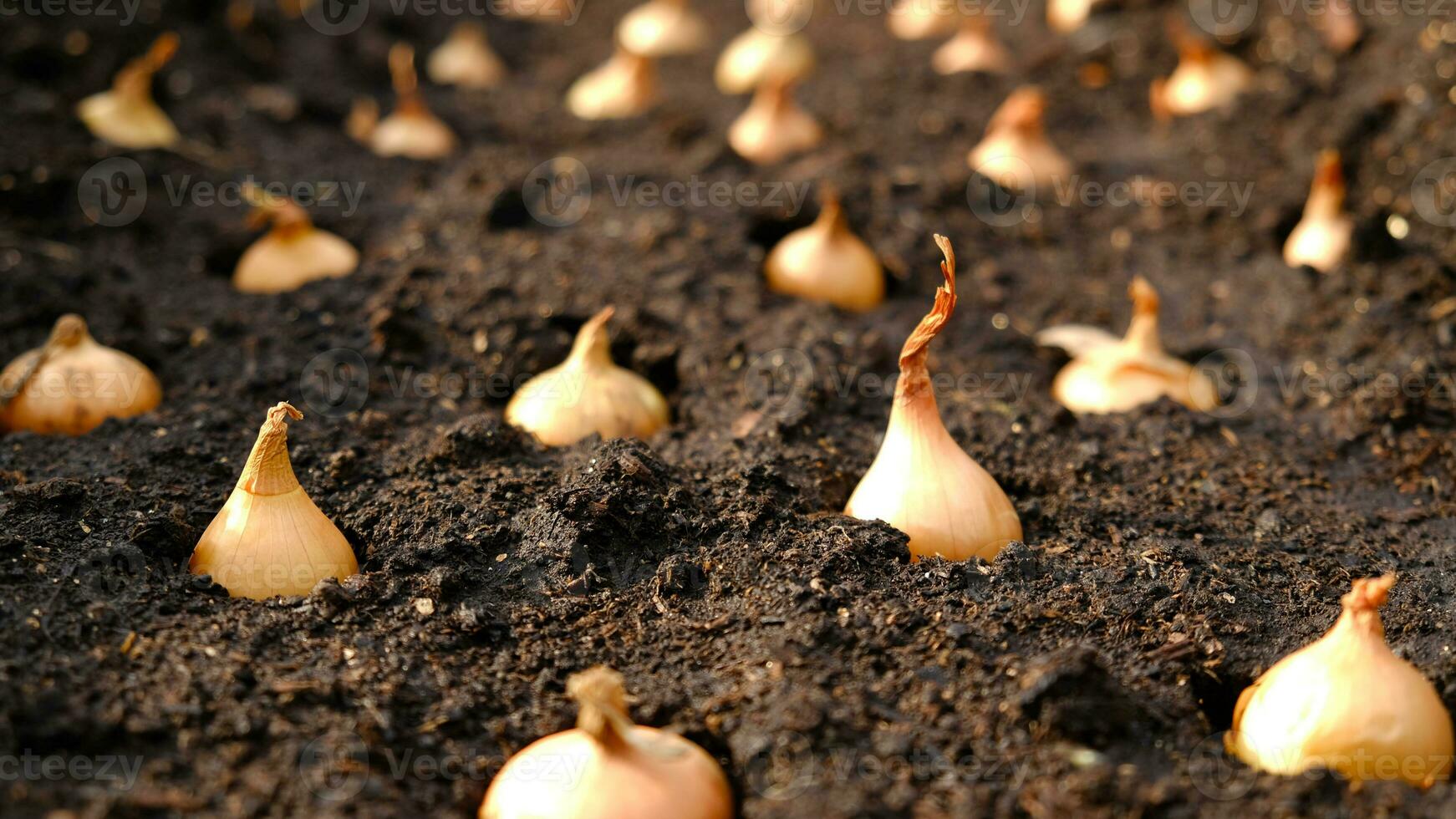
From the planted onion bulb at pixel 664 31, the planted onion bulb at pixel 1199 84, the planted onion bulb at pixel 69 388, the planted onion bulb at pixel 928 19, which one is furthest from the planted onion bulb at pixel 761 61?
the planted onion bulb at pixel 69 388

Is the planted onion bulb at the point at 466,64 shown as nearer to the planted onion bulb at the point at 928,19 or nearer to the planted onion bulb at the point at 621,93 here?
the planted onion bulb at the point at 621,93

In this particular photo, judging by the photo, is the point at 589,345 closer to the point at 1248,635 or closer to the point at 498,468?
the point at 498,468

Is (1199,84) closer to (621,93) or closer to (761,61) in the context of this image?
(761,61)

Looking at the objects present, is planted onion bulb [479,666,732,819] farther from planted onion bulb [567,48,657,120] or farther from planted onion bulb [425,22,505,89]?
planted onion bulb [425,22,505,89]

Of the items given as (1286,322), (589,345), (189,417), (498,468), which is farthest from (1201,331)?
(189,417)

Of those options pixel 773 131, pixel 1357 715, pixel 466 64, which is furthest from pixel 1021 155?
pixel 1357 715

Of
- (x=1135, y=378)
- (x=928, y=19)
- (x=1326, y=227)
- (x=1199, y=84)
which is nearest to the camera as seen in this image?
(x=1135, y=378)
